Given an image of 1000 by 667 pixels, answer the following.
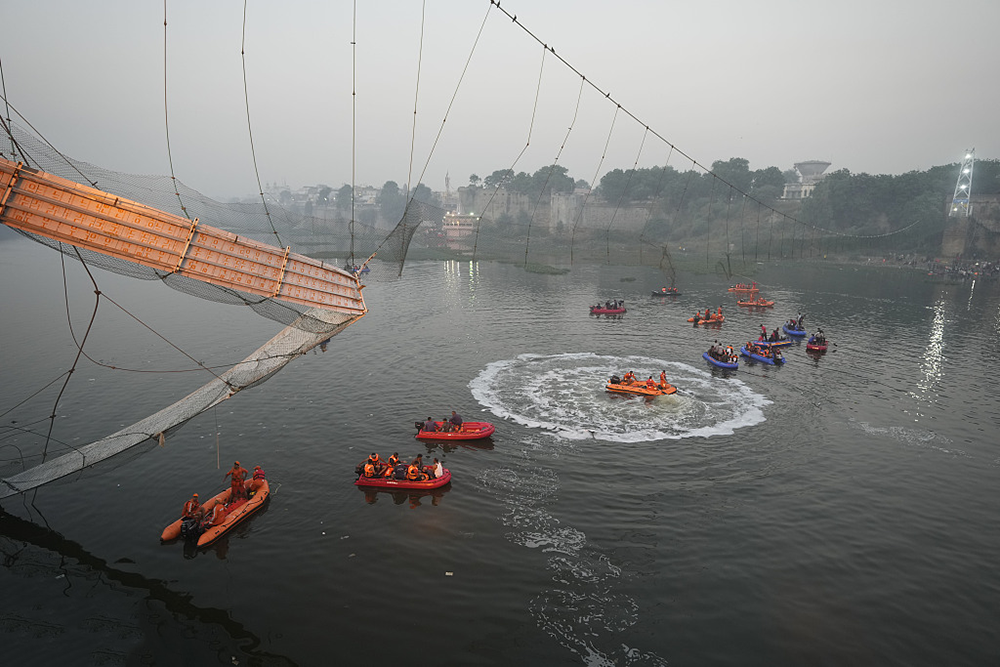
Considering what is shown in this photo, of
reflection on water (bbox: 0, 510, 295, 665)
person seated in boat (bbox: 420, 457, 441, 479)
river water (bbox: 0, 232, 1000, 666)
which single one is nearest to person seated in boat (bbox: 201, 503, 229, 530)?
river water (bbox: 0, 232, 1000, 666)

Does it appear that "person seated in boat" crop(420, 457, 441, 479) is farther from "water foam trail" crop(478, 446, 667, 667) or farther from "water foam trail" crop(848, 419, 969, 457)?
"water foam trail" crop(848, 419, 969, 457)

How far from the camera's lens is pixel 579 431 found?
95.6 feet

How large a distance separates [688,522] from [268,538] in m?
16.0

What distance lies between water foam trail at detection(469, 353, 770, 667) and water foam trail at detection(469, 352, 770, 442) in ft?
0.20

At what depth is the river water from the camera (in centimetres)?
1538

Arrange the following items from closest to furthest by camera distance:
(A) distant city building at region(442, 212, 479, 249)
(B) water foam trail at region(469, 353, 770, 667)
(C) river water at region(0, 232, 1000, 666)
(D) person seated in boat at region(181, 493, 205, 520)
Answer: (C) river water at region(0, 232, 1000, 666)
(B) water foam trail at region(469, 353, 770, 667)
(D) person seated in boat at region(181, 493, 205, 520)
(A) distant city building at region(442, 212, 479, 249)

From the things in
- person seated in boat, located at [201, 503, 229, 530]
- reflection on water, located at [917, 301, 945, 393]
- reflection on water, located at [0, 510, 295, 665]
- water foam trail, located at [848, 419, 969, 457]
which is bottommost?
reflection on water, located at [0, 510, 295, 665]

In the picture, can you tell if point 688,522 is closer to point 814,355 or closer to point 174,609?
point 174,609

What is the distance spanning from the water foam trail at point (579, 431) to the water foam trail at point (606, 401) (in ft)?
0.20

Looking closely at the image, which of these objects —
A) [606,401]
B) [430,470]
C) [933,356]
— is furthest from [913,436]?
[430,470]

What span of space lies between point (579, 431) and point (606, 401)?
5207 millimetres

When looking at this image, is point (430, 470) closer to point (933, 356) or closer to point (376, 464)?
point (376, 464)

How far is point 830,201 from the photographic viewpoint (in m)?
→ 140

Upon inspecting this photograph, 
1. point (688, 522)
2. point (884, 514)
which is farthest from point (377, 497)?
point (884, 514)
